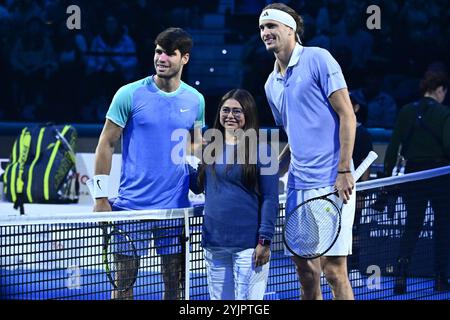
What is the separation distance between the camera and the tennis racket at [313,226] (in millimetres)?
5523

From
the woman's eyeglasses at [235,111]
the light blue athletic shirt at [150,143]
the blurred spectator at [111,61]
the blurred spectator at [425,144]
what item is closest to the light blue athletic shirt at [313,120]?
the woman's eyeglasses at [235,111]

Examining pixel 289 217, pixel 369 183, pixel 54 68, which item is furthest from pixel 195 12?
pixel 289 217

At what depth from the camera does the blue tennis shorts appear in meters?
5.85

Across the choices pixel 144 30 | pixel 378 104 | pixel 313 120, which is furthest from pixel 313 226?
pixel 144 30

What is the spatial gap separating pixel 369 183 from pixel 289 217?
3.08ft

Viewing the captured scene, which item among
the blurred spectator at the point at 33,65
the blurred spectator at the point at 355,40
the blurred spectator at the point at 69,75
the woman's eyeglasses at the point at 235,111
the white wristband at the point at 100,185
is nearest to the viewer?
the woman's eyeglasses at the point at 235,111

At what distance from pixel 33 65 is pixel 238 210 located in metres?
5.82

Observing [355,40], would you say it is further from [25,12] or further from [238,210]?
[238,210]

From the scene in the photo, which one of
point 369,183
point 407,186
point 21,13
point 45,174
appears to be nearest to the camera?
point 369,183

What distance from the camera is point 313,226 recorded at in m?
5.55

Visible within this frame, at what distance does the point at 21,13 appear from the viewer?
1092 cm

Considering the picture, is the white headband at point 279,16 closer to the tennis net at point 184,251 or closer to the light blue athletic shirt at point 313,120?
the light blue athletic shirt at point 313,120

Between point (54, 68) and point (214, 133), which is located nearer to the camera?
point (214, 133)
